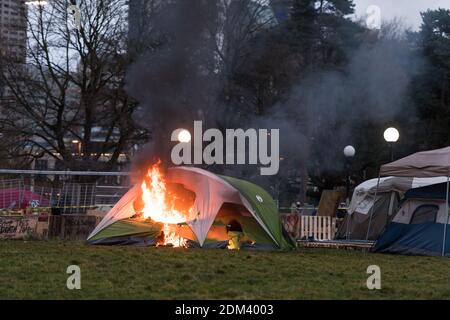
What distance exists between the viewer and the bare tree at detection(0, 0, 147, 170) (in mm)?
25906

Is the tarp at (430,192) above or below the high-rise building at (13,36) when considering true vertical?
below

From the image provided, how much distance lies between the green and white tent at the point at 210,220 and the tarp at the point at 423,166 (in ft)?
8.91

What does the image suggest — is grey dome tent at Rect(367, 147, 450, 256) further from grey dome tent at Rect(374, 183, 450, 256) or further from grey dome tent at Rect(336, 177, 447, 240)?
grey dome tent at Rect(336, 177, 447, 240)

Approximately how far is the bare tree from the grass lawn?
1461cm

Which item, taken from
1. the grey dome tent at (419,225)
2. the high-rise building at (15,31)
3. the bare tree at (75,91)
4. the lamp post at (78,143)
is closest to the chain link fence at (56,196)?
the bare tree at (75,91)

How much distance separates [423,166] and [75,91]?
770 inches

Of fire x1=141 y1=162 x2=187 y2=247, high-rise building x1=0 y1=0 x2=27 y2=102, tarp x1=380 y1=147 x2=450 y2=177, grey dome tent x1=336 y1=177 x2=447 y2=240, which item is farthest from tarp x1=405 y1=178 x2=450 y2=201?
high-rise building x1=0 y1=0 x2=27 y2=102

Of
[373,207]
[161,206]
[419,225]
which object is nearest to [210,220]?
[161,206]

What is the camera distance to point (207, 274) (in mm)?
8930

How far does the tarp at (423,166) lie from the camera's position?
12992 mm

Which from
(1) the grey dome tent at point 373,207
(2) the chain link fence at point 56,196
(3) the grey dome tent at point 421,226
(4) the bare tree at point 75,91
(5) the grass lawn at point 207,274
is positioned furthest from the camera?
(4) the bare tree at point 75,91

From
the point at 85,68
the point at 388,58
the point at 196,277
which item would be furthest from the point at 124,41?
the point at 196,277

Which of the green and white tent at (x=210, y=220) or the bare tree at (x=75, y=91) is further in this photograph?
the bare tree at (x=75, y=91)

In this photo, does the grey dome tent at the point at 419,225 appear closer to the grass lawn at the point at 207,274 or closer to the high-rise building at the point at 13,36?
the grass lawn at the point at 207,274
